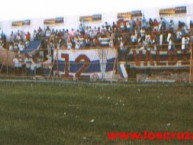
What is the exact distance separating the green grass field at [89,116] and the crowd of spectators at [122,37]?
8.43 metres

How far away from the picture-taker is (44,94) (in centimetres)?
1288

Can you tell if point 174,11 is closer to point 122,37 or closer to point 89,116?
point 122,37

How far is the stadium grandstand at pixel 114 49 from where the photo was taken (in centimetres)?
1959

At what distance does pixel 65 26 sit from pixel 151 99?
23.4 meters

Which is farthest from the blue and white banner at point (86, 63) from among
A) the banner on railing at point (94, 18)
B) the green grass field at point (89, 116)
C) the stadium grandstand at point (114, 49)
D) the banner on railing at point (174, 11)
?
the banner on railing at point (94, 18)

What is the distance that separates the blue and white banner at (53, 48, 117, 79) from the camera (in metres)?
20.9

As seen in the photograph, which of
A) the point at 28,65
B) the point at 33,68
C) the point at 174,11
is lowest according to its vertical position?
the point at 33,68

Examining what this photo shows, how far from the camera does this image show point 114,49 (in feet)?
68.9

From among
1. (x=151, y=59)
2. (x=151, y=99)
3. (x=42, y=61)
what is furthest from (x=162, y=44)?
(x=151, y=99)

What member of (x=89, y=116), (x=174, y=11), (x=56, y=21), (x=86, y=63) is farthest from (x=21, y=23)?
(x=89, y=116)

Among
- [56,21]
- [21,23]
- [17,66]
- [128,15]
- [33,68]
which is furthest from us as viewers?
[21,23]

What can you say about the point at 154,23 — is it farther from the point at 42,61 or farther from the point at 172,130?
the point at 172,130

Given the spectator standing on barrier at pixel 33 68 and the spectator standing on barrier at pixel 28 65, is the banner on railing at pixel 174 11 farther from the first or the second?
the spectator standing on barrier at pixel 28 65

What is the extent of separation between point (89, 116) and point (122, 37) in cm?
1421
